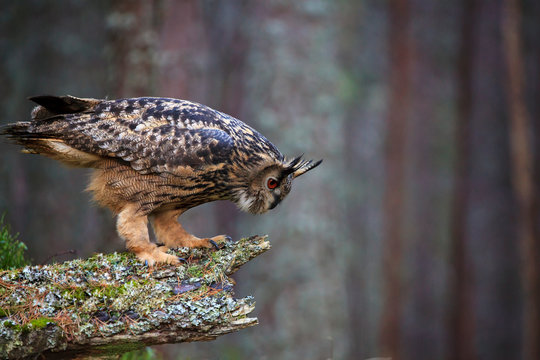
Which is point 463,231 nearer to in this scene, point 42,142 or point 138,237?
point 138,237

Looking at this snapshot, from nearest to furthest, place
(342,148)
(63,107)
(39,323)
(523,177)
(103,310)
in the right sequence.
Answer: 1. (39,323)
2. (103,310)
3. (63,107)
4. (342,148)
5. (523,177)

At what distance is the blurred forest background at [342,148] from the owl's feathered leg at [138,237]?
205 centimetres

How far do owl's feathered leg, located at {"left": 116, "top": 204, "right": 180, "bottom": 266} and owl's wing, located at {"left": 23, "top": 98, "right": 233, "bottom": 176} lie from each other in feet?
1.15

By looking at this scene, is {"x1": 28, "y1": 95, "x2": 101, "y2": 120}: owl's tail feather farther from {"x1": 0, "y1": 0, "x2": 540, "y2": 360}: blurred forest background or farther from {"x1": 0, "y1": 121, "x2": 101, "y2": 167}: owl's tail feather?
{"x1": 0, "y1": 0, "x2": 540, "y2": 360}: blurred forest background

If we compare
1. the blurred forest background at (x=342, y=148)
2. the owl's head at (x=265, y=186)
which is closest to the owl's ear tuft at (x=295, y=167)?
the owl's head at (x=265, y=186)

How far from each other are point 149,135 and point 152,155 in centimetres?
15

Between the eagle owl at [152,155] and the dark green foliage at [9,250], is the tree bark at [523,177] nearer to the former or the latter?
the eagle owl at [152,155]

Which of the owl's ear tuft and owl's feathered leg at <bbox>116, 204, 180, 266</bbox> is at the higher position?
the owl's ear tuft

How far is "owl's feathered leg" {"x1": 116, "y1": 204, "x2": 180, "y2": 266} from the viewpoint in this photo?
3930 millimetres

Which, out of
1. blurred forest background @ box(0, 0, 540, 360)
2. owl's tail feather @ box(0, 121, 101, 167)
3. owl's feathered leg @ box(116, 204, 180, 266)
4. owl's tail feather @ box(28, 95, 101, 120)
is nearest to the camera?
owl's feathered leg @ box(116, 204, 180, 266)

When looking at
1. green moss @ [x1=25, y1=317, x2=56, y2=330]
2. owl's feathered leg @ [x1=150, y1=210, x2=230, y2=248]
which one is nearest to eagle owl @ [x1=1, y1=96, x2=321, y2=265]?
owl's feathered leg @ [x1=150, y1=210, x2=230, y2=248]

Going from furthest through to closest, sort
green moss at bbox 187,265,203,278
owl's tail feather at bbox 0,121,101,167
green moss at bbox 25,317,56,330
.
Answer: owl's tail feather at bbox 0,121,101,167 → green moss at bbox 187,265,203,278 → green moss at bbox 25,317,56,330

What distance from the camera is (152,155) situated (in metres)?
4.00

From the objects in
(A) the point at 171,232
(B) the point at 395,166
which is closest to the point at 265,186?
(A) the point at 171,232
